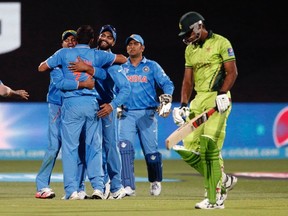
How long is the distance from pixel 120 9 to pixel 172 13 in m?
0.86

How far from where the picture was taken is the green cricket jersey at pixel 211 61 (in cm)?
897

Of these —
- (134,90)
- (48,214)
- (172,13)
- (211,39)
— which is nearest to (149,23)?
(172,13)

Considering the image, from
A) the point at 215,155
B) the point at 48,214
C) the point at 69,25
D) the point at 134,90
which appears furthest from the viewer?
the point at 69,25

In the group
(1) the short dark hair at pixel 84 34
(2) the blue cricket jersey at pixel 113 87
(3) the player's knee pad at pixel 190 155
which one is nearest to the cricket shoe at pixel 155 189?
(2) the blue cricket jersey at pixel 113 87

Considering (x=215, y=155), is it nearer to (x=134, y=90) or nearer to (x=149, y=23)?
(x=134, y=90)

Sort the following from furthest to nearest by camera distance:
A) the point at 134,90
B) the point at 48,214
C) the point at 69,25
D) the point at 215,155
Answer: the point at 69,25 < the point at 134,90 < the point at 215,155 < the point at 48,214

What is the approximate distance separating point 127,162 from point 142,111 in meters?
0.61

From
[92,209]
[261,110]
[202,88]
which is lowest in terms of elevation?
[261,110]

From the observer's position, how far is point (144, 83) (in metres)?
11.4

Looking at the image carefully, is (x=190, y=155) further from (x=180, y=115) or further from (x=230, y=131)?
(x=230, y=131)

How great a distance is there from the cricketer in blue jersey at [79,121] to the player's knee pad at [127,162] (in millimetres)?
1071

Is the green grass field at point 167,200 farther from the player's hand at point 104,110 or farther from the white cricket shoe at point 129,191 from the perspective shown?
the player's hand at point 104,110

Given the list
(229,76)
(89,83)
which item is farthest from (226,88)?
(89,83)

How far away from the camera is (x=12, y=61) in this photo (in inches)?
660
